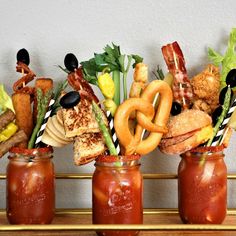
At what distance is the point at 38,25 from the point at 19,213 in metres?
0.37

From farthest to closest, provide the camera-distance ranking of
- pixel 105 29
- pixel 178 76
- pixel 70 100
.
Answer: pixel 105 29 < pixel 178 76 < pixel 70 100

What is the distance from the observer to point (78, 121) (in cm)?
80

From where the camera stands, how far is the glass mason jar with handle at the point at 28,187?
84 cm

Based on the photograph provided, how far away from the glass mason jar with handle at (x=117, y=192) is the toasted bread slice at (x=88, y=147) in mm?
19

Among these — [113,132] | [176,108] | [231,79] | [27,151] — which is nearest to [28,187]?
[27,151]

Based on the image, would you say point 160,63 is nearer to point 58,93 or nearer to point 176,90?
point 176,90

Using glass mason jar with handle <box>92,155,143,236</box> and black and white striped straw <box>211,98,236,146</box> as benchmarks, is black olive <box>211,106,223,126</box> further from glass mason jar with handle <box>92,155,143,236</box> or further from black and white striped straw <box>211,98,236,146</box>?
glass mason jar with handle <box>92,155,143,236</box>

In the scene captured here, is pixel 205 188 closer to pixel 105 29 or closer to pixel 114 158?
pixel 114 158

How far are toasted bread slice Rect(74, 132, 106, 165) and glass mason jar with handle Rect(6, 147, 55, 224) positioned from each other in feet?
0.26

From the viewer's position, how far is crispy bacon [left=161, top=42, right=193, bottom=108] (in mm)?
872

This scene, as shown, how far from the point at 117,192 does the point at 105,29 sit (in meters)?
0.35

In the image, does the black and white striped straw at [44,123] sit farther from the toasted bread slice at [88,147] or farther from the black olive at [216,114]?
the black olive at [216,114]

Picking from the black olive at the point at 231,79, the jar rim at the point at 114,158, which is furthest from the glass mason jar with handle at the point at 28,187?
the black olive at the point at 231,79

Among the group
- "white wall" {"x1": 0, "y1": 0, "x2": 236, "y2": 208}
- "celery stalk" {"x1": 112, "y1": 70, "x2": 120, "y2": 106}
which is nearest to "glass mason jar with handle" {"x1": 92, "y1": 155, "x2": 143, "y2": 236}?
"celery stalk" {"x1": 112, "y1": 70, "x2": 120, "y2": 106}
